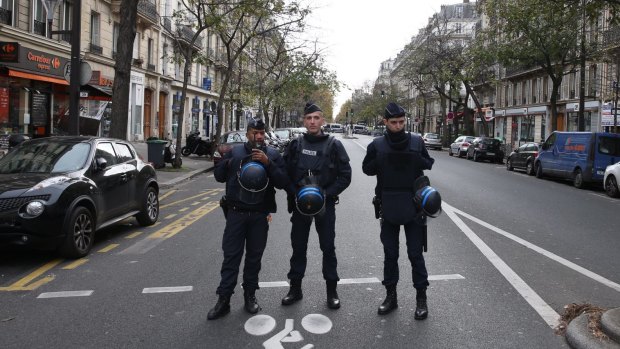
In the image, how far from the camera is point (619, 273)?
6852 mm

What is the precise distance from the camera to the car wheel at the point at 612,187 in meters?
16.6

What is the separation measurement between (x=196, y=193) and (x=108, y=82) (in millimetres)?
16149

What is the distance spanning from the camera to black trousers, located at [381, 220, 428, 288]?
5133mm

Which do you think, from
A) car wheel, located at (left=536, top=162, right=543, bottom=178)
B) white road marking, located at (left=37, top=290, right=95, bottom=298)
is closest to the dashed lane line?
white road marking, located at (left=37, top=290, right=95, bottom=298)

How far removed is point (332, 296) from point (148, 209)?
17.7 feet

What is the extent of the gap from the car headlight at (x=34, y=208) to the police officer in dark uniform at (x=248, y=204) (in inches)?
110

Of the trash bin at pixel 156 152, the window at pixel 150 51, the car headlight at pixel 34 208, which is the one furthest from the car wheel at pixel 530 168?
the window at pixel 150 51

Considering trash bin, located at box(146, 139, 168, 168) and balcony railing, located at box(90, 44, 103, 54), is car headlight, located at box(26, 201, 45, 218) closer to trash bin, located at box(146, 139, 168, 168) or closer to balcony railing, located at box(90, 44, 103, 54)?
trash bin, located at box(146, 139, 168, 168)

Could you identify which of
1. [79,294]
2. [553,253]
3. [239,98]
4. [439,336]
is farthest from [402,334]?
[239,98]

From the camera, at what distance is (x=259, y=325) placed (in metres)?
4.84

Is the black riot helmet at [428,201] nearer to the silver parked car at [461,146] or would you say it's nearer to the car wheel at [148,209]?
the car wheel at [148,209]

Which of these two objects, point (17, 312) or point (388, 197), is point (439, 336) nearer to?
point (388, 197)

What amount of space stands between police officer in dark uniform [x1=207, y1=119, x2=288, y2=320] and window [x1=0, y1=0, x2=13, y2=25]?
18127mm

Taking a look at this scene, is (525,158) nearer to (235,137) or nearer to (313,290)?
(235,137)
